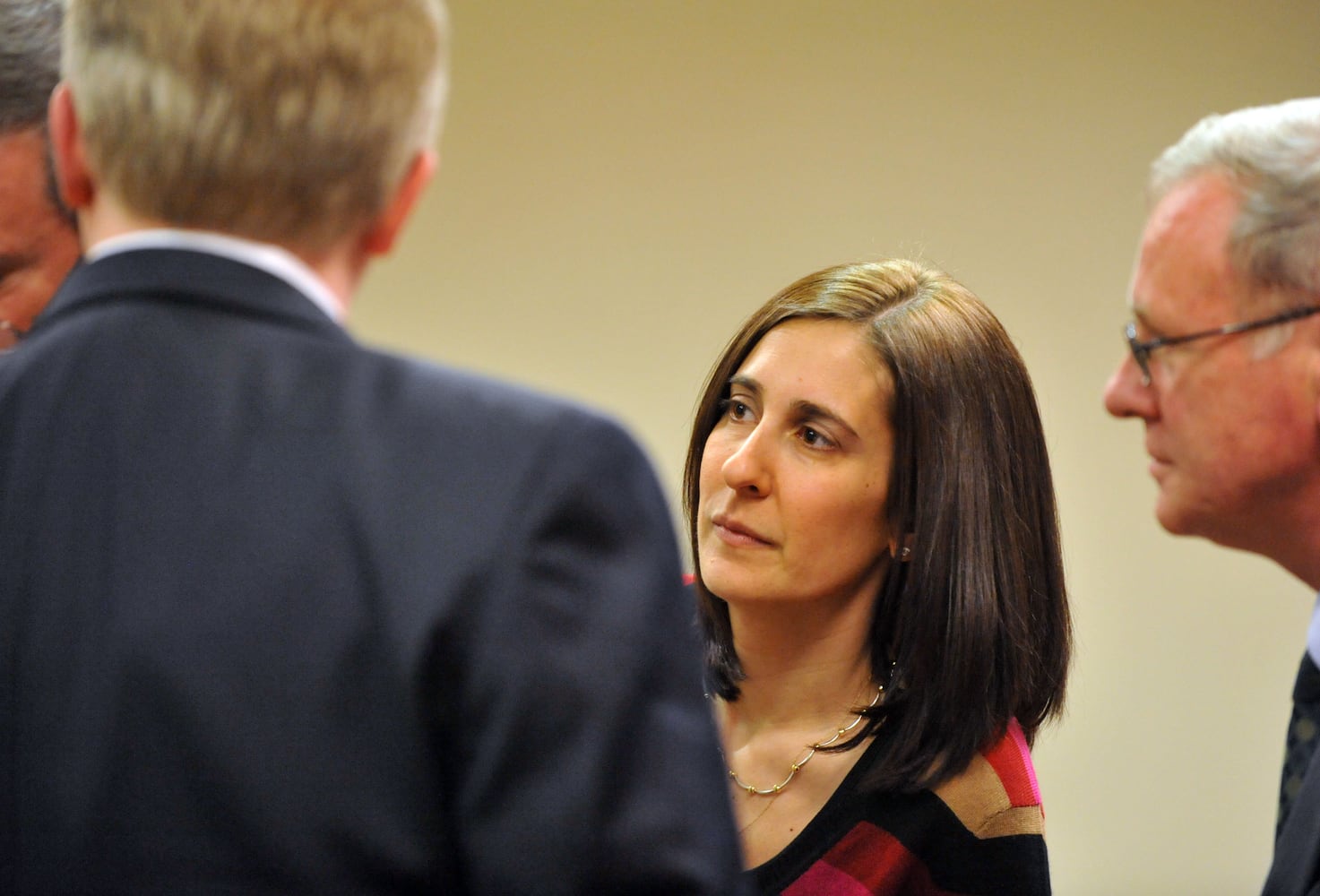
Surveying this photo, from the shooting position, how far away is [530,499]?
32.4 inches

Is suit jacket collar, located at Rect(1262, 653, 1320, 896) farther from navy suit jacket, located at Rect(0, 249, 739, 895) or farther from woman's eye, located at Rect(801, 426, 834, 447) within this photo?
navy suit jacket, located at Rect(0, 249, 739, 895)

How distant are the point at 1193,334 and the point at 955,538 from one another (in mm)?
562

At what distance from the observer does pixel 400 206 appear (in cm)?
88

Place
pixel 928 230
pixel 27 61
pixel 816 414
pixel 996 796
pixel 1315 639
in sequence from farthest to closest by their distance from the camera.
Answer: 1. pixel 928 230
2. pixel 816 414
3. pixel 996 796
4. pixel 1315 639
5. pixel 27 61

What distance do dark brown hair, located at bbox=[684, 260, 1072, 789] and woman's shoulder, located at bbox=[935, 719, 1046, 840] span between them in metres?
0.02

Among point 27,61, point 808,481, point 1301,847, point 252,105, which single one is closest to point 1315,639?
point 1301,847

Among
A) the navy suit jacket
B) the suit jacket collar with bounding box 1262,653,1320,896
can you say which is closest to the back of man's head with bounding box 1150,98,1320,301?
the suit jacket collar with bounding box 1262,653,1320,896

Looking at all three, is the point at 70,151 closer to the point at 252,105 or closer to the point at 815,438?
the point at 252,105

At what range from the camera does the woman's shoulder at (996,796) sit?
6.03 feet

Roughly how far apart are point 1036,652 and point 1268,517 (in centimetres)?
56

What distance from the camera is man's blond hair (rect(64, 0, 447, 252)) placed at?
0.81 meters

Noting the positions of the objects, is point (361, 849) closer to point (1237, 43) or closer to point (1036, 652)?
point (1036, 652)

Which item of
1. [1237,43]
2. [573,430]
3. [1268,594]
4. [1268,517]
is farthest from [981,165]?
[573,430]

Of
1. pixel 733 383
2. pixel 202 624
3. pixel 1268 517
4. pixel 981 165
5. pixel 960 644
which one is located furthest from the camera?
pixel 981 165
